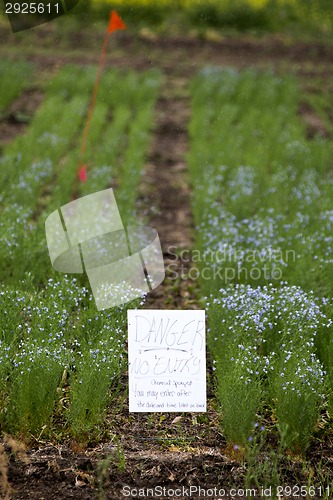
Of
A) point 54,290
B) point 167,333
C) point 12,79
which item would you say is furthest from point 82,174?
point 12,79

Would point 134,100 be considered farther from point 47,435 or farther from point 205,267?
point 47,435

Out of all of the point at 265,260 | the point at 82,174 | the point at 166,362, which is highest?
the point at 166,362

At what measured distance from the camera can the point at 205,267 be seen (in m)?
5.30

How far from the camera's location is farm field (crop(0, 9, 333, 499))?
372 centimetres

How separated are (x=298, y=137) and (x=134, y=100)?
2915 millimetres

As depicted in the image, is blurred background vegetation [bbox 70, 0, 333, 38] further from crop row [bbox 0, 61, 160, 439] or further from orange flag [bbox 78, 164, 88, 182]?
orange flag [bbox 78, 164, 88, 182]

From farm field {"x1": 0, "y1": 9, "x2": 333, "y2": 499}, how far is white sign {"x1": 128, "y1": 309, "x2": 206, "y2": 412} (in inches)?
5.9

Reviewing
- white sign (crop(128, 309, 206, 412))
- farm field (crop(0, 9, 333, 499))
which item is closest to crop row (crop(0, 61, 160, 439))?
farm field (crop(0, 9, 333, 499))

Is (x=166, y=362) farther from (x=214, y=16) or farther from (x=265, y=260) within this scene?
(x=214, y=16)

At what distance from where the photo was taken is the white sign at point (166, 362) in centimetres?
387

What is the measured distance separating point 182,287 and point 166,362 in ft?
6.32

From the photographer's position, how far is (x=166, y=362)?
3904 millimetres

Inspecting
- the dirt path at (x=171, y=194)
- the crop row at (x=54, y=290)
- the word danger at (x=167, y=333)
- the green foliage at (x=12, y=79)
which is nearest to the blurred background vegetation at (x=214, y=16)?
the dirt path at (x=171, y=194)

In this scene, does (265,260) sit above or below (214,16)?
above
